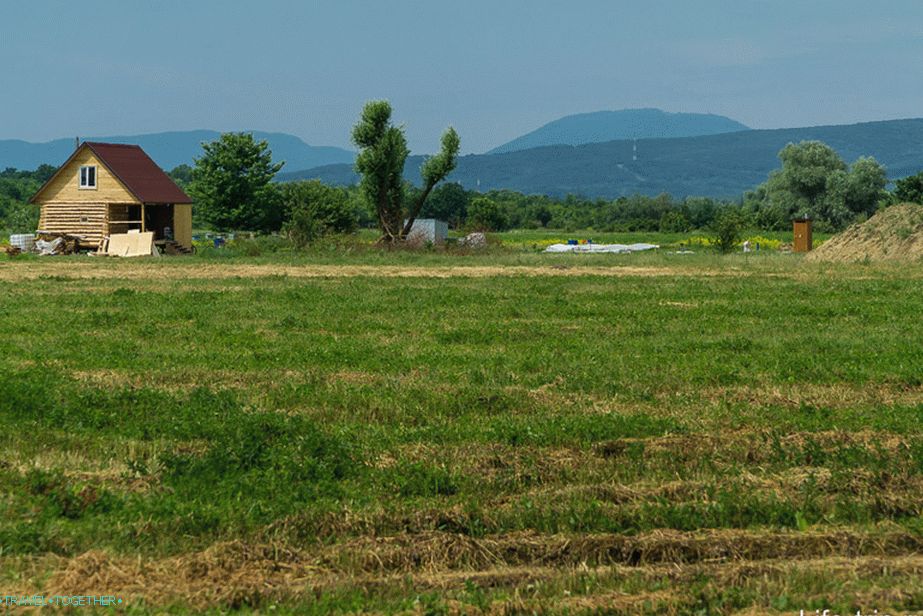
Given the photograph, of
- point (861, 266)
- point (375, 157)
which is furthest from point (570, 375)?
point (375, 157)

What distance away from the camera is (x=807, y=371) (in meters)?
12.8

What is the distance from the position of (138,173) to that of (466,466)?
176 feet

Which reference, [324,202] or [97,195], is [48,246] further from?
[324,202]

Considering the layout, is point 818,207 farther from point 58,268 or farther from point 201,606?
point 201,606

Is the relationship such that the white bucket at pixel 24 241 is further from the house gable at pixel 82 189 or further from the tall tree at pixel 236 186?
the tall tree at pixel 236 186

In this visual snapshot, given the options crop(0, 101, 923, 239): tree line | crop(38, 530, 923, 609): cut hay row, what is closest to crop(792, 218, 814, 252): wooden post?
crop(0, 101, 923, 239): tree line

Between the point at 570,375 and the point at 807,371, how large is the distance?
284 centimetres

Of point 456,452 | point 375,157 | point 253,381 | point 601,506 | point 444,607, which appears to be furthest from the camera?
point 375,157

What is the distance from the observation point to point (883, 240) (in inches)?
1640

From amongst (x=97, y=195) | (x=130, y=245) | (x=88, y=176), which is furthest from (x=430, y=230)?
(x=88, y=176)

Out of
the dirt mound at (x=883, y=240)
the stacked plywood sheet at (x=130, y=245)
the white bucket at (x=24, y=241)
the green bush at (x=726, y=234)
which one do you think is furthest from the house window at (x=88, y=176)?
the dirt mound at (x=883, y=240)

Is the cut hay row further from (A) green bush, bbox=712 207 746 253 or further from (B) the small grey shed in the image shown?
(B) the small grey shed

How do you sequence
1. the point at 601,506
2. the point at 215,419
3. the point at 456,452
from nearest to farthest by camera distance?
the point at 601,506 < the point at 456,452 < the point at 215,419

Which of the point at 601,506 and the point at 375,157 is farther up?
the point at 375,157
